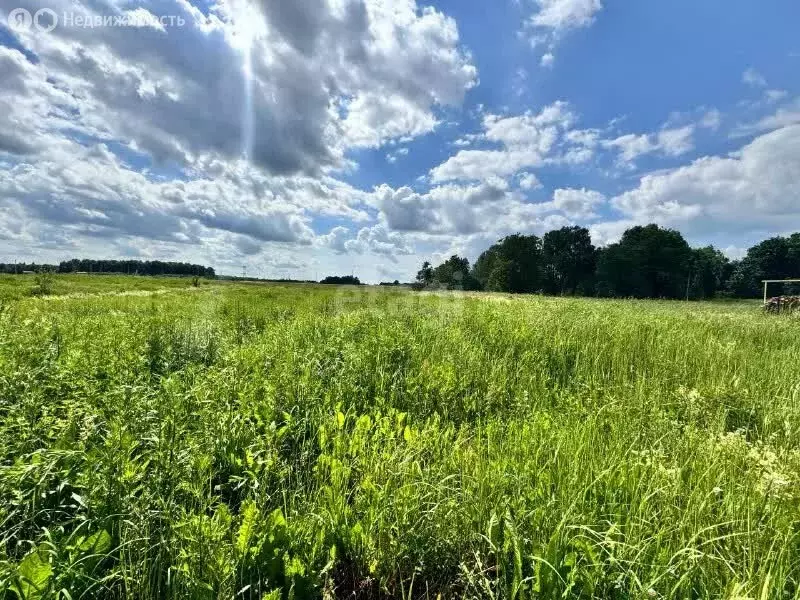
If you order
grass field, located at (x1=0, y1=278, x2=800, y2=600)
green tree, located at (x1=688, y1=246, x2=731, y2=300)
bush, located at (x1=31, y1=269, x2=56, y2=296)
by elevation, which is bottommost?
grass field, located at (x1=0, y1=278, x2=800, y2=600)

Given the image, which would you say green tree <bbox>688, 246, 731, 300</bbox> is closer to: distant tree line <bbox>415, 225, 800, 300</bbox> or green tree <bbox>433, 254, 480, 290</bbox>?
distant tree line <bbox>415, 225, 800, 300</bbox>

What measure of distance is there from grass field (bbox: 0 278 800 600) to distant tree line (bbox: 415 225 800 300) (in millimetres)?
59569

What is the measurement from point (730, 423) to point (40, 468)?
20.3ft

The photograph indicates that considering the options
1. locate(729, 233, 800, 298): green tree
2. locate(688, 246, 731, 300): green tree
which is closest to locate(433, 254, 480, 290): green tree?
locate(688, 246, 731, 300): green tree

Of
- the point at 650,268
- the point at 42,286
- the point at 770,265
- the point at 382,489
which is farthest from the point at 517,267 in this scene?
the point at 382,489

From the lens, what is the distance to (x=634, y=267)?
69.1 meters

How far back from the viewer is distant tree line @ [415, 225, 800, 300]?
69062 millimetres

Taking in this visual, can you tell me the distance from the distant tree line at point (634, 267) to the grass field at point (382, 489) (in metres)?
59.6

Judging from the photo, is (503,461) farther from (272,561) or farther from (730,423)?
(730,423)

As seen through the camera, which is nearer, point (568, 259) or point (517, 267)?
point (517, 267)

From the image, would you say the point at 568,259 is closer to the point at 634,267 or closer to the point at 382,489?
the point at 634,267

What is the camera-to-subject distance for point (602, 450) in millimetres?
2904

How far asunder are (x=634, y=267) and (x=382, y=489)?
80.5 metres

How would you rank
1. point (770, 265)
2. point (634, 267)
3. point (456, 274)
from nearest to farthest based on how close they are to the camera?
point (634, 267), point (770, 265), point (456, 274)
